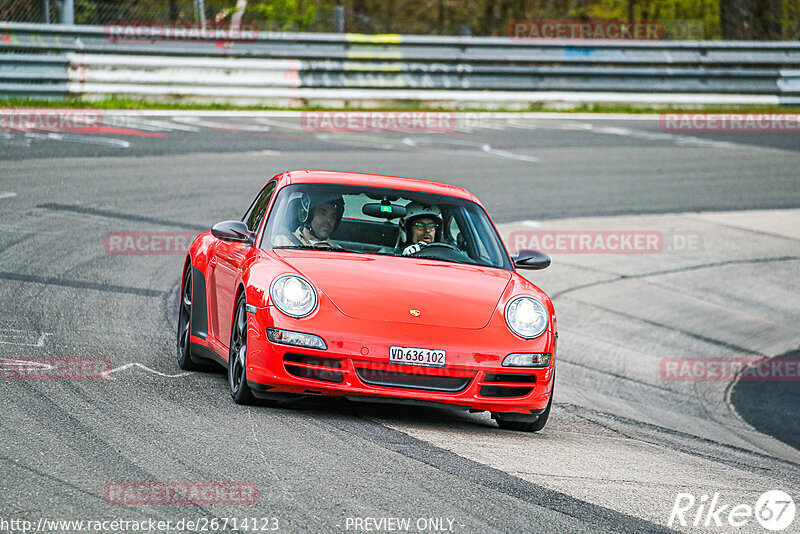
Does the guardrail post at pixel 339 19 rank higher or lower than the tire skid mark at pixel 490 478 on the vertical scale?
higher

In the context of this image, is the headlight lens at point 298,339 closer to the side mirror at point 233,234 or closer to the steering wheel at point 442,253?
the side mirror at point 233,234

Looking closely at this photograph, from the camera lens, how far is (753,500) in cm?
571

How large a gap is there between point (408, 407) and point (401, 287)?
969 millimetres

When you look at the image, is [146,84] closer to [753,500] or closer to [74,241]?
[74,241]

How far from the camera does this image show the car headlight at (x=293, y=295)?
6555 mm

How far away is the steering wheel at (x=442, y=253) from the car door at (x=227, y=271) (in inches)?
42.6

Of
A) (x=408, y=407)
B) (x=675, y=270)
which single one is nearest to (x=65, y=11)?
(x=675, y=270)

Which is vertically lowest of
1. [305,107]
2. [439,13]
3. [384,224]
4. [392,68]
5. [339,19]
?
[384,224]

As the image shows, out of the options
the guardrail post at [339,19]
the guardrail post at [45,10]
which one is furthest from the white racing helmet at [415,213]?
the guardrail post at [339,19]

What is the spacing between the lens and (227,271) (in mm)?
7602

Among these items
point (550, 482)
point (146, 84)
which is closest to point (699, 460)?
point (550, 482)

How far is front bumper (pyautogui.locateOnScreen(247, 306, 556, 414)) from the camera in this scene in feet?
21.2

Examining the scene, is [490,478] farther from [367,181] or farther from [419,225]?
[367,181]

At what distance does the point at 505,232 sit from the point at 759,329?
3368 mm
